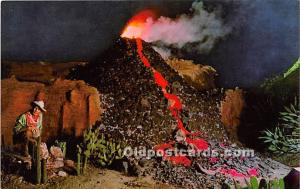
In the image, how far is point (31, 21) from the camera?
17.2 ft

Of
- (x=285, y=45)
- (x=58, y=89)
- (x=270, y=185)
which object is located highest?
(x=285, y=45)

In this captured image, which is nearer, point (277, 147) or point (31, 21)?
point (31, 21)

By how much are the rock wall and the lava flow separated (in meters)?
0.68

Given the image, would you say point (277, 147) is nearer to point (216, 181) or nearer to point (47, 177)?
A: point (216, 181)

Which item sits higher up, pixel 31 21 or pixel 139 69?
pixel 31 21

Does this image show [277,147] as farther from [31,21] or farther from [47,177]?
[31,21]

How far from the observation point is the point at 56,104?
538 cm

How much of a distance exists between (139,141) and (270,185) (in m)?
1.42

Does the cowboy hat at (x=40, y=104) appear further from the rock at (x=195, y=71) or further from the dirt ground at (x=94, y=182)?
Answer: the rock at (x=195, y=71)

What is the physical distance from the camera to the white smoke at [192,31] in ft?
17.6

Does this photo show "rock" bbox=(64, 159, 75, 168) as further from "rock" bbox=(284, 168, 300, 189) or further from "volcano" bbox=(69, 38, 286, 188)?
"rock" bbox=(284, 168, 300, 189)

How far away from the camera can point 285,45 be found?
5.46 metres

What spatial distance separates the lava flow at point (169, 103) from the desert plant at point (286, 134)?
423 millimetres

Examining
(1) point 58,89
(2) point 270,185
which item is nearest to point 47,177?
(1) point 58,89
